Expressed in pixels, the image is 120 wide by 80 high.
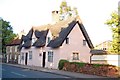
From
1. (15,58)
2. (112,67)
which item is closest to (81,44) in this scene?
(112,67)

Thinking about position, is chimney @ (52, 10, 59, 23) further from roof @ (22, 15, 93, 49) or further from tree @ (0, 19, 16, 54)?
tree @ (0, 19, 16, 54)

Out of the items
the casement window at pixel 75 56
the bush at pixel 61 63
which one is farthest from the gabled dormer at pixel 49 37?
the bush at pixel 61 63

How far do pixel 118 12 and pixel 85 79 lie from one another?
10.8 meters

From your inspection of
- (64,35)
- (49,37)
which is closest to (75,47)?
(64,35)

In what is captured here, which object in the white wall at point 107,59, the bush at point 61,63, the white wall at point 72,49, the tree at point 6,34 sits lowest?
the bush at point 61,63

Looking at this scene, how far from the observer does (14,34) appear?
80.2 m

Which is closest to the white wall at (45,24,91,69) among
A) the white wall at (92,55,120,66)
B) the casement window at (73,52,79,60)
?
the casement window at (73,52,79,60)

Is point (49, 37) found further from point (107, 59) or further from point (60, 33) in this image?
point (107, 59)

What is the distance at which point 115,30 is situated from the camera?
98.7 feet

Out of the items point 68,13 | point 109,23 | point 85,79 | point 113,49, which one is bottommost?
point 85,79

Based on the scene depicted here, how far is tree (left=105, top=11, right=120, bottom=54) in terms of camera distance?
97.9ft

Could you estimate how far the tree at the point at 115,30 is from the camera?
97.9ft

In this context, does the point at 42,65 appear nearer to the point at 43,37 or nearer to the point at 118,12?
the point at 43,37

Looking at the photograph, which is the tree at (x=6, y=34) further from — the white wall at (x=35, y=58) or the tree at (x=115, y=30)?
the tree at (x=115, y=30)
